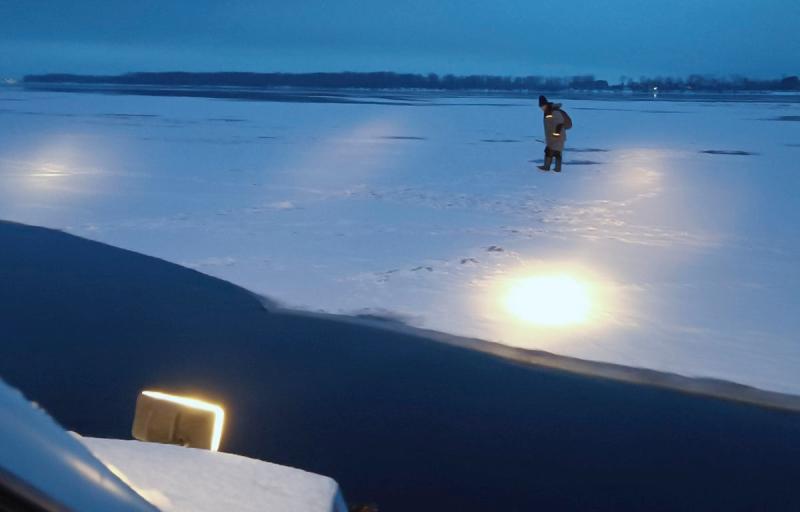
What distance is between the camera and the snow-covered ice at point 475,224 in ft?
21.2

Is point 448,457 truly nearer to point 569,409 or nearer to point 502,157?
point 569,409

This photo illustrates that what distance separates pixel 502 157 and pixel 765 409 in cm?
1256

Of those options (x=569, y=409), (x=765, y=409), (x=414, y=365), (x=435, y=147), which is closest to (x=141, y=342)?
(x=414, y=365)

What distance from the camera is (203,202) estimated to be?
39.5ft

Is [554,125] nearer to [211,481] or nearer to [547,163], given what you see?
[547,163]

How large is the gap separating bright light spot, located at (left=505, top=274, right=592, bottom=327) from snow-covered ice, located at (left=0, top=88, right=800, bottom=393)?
0.11m

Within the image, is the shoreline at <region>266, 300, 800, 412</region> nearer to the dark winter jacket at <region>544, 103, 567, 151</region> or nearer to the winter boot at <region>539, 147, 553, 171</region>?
the dark winter jacket at <region>544, 103, 567, 151</region>

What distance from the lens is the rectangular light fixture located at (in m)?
2.67

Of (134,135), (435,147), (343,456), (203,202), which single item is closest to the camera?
(343,456)

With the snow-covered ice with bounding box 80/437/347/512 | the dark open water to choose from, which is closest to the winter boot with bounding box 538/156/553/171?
the dark open water

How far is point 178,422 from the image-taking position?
2.69 meters

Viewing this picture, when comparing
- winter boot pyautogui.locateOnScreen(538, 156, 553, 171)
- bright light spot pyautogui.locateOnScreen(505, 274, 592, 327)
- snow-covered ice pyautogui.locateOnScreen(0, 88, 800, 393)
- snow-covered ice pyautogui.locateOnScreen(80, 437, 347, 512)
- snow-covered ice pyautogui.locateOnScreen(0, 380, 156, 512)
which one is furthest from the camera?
winter boot pyautogui.locateOnScreen(538, 156, 553, 171)

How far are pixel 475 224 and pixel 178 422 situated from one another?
25.7ft

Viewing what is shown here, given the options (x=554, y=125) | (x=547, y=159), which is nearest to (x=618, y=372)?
(x=554, y=125)
